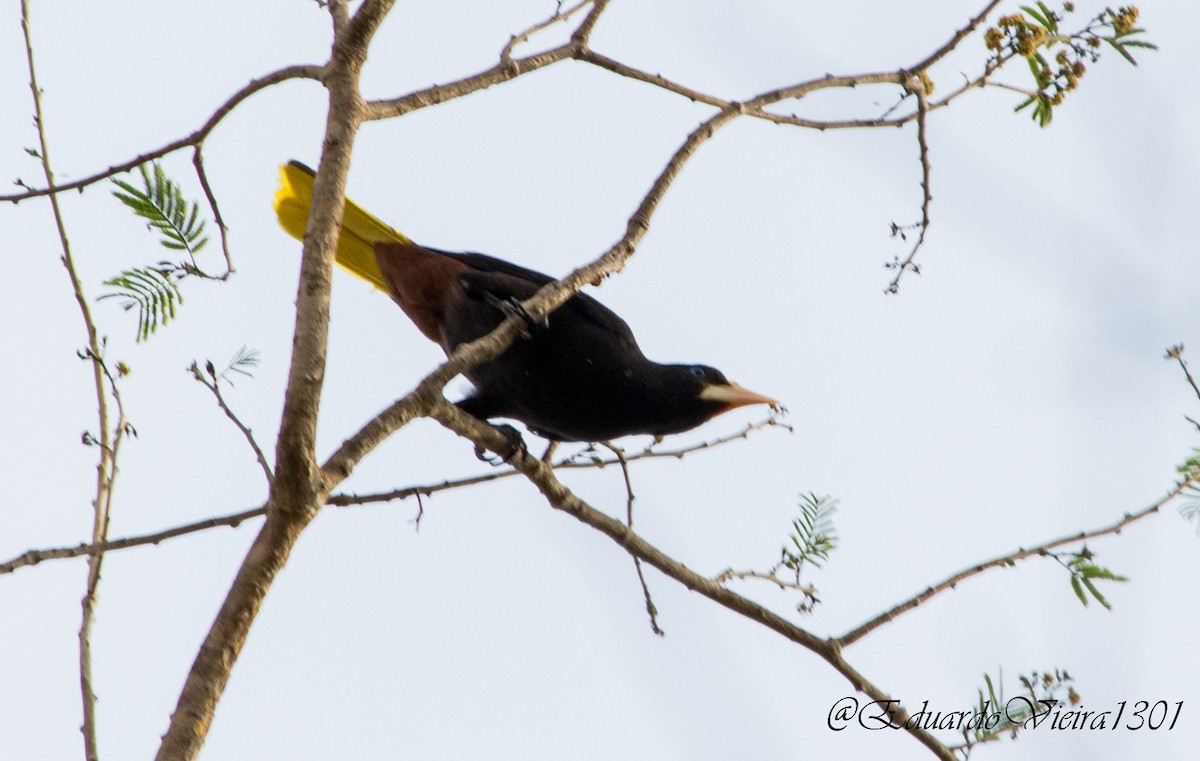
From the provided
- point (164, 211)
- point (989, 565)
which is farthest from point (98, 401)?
point (989, 565)

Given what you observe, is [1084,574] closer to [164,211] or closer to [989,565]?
[989,565]

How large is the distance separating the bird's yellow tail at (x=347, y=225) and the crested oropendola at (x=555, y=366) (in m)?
0.16

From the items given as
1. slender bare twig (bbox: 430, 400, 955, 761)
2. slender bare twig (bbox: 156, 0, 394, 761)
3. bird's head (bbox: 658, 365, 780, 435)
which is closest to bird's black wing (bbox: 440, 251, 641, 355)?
bird's head (bbox: 658, 365, 780, 435)

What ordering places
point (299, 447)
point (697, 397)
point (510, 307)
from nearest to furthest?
1. point (299, 447)
2. point (510, 307)
3. point (697, 397)

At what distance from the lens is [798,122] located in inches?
142

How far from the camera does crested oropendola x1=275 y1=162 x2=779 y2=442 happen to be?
157 inches

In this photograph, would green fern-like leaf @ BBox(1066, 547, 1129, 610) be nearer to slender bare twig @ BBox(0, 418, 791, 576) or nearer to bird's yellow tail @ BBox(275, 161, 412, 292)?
slender bare twig @ BBox(0, 418, 791, 576)

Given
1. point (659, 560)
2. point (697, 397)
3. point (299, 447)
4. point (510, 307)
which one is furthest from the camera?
point (697, 397)

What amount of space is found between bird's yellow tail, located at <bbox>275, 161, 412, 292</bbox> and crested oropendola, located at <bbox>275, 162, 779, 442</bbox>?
6.4 inches

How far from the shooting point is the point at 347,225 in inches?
183

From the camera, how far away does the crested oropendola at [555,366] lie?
13.1ft

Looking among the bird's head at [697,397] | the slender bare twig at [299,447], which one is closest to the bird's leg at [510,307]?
the bird's head at [697,397]

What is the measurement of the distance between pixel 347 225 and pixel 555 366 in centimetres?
123

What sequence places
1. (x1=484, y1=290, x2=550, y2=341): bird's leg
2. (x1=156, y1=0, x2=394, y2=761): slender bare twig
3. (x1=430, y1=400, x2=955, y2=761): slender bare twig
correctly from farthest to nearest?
1. (x1=484, y1=290, x2=550, y2=341): bird's leg
2. (x1=430, y1=400, x2=955, y2=761): slender bare twig
3. (x1=156, y1=0, x2=394, y2=761): slender bare twig
